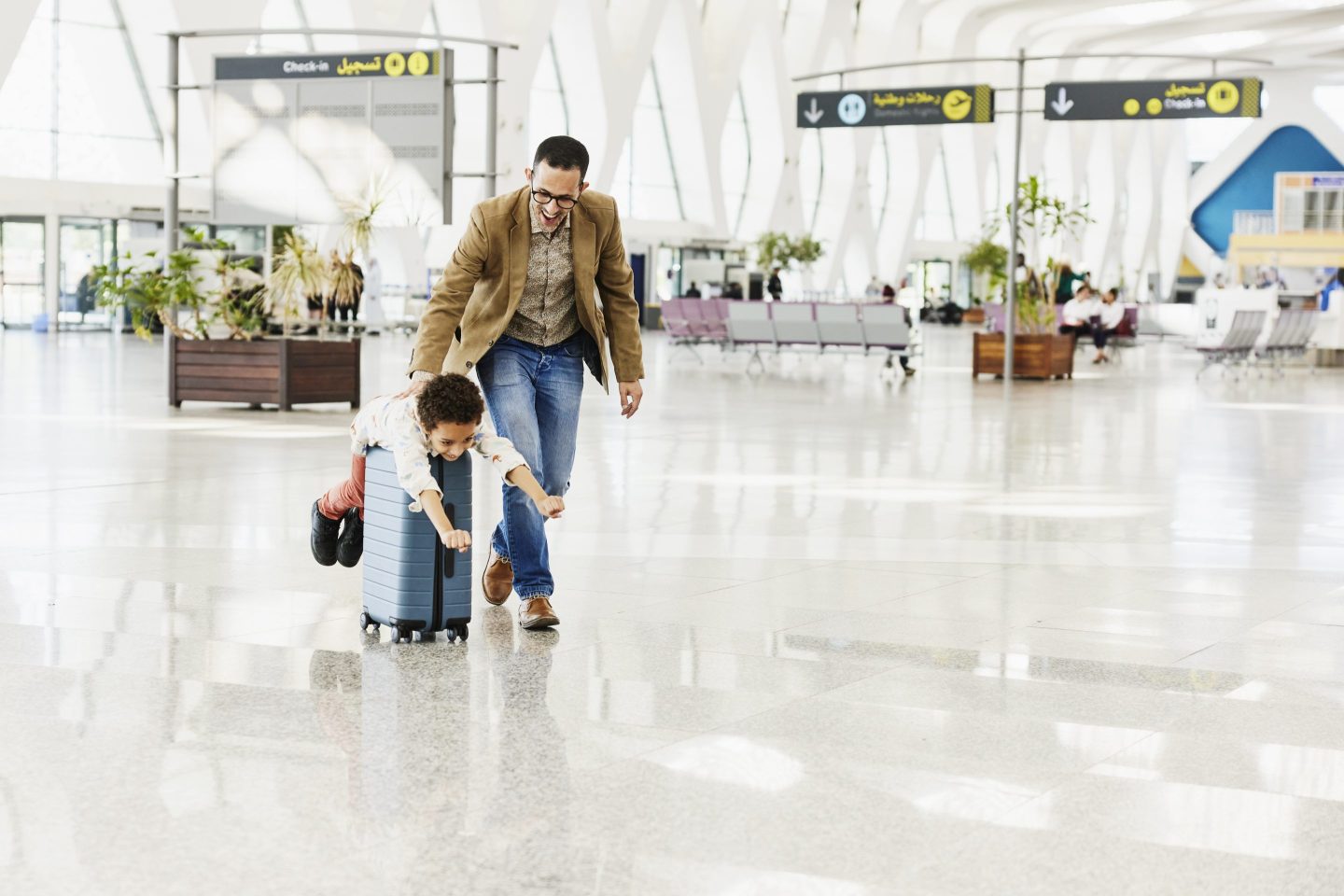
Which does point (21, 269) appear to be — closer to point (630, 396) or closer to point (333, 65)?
point (333, 65)

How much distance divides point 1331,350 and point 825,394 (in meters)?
14.1

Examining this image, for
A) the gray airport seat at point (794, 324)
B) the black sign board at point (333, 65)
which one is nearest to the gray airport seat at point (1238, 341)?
the gray airport seat at point (794, 324)

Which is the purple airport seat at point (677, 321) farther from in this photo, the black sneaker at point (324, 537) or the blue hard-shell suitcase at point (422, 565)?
the blue hard-shell suitcase at point (422, 565)

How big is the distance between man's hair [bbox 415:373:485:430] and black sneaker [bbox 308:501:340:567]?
0.96m

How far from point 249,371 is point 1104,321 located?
18.0 metres

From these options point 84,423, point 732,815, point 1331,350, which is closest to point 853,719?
point 732,815

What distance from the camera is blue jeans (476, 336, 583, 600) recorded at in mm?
5070

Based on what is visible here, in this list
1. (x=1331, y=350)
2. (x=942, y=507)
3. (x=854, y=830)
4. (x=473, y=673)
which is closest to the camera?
(x=854, y=830)

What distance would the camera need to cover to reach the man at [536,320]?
4.98 metres

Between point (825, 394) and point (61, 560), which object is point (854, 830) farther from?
point (825, 394)

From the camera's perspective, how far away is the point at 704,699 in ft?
13.8

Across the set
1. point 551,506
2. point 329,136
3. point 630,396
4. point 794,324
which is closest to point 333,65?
point 329,136

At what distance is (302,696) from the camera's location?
13.6 ft

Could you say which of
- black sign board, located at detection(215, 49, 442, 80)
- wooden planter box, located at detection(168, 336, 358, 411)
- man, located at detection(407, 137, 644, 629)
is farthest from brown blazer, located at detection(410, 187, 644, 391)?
black sign board, located at detection(215, 49, 442, 80)
